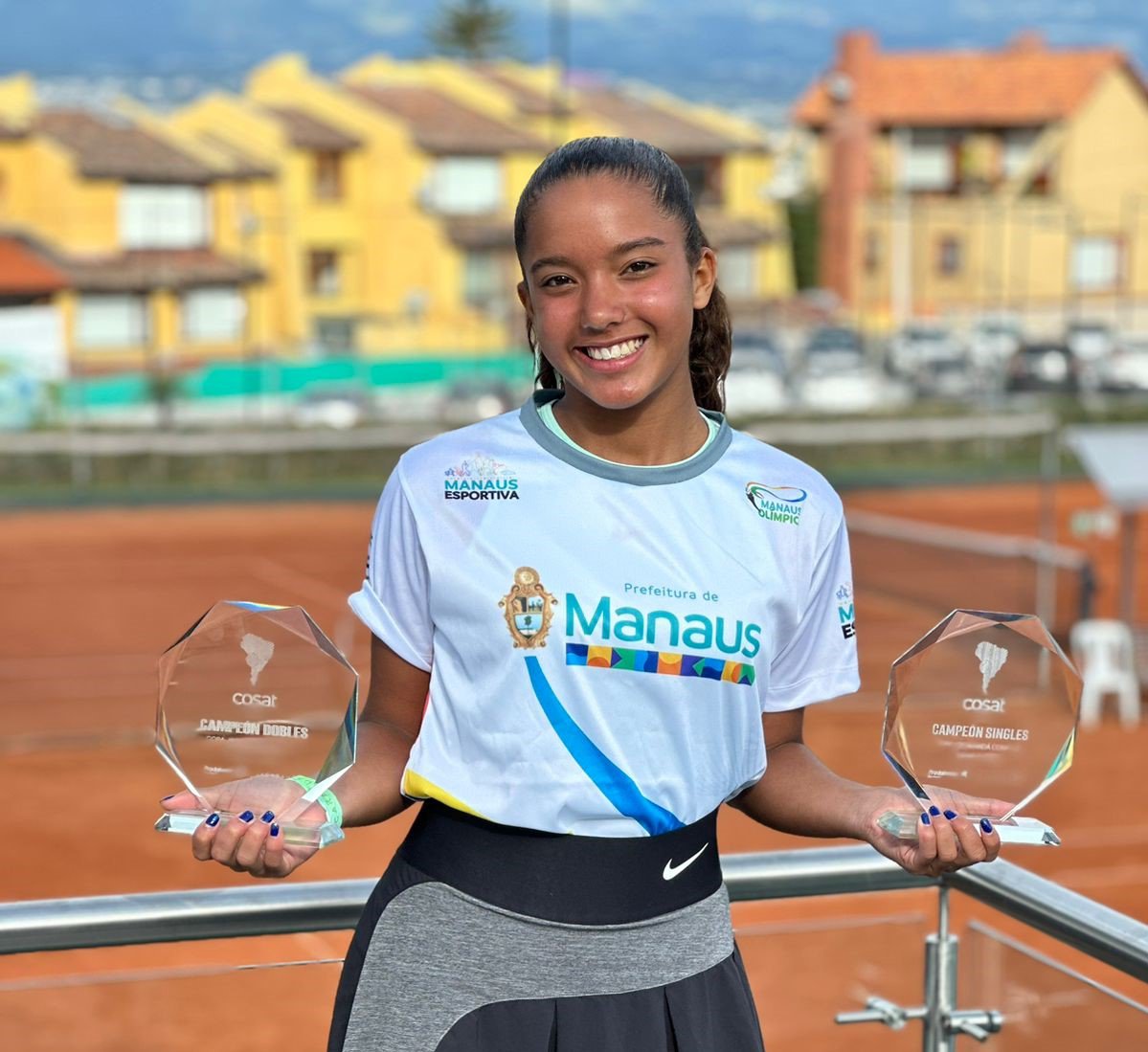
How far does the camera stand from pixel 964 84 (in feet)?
162

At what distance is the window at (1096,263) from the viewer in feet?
114

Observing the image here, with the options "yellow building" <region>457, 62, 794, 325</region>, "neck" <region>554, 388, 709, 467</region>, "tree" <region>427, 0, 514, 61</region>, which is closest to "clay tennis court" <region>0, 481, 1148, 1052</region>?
"neck" <region>554, 388, 709, 467</region>

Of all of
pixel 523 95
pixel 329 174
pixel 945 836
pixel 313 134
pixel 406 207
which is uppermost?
pixel 523 95

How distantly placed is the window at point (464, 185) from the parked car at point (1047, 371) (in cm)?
1212

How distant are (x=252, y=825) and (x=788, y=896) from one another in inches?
33.5

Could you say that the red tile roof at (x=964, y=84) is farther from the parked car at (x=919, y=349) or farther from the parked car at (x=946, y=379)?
the parked car at (x=946, y=379)

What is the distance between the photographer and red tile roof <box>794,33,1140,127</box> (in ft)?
152

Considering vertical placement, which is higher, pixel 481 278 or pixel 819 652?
pixel 481 278

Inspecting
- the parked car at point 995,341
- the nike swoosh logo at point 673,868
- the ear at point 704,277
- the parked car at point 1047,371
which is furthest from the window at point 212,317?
the nike swoosh logo at point 673,868

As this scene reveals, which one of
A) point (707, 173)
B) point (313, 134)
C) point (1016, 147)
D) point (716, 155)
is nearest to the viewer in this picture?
point (313, 134)

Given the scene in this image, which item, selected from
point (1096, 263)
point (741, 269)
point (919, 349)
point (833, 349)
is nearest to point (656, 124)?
point (741, 269)

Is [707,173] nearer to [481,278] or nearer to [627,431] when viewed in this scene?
[481,278]

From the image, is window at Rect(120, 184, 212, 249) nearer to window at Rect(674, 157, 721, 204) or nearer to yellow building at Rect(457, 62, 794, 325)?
yellow building at Rect(457, 62, 794, 325)

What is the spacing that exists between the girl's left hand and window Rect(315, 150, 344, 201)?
34.1 m
